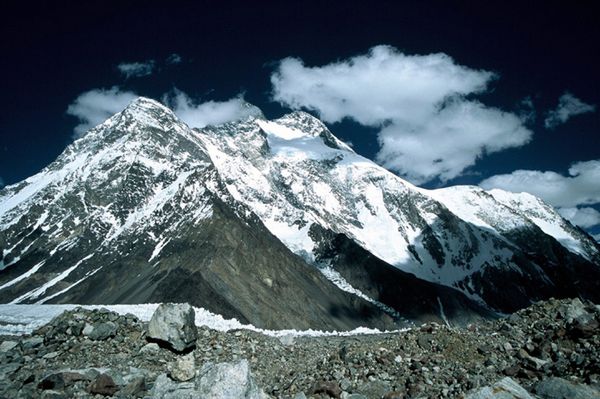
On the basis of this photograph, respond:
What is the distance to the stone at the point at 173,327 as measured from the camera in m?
21.2

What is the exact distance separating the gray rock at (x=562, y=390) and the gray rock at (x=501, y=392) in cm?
63

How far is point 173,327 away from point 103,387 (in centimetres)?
532

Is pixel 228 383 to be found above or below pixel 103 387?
below

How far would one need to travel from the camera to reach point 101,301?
458 ft

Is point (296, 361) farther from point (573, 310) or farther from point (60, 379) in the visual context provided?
point (573, 310)

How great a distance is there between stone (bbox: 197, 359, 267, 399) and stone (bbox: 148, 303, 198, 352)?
7.56 metres

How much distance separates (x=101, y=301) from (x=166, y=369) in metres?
134

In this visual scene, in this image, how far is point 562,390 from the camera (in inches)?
493

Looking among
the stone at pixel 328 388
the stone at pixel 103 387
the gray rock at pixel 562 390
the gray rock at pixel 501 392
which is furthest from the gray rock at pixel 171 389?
the gray rock at pixel 562 390

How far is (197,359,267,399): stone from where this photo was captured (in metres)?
13.5

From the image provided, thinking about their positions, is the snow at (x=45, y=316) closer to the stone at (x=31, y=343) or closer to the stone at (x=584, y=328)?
the stone at (x=31, y=343)

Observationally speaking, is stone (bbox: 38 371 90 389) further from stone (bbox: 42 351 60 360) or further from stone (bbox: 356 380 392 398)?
stone (bbox: 356 380 392 398)

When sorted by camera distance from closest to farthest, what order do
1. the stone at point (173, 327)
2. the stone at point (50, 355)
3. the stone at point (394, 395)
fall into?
the stone at point (394, 395) → the stone at point (50, 355) → the stone at point (173, 327)

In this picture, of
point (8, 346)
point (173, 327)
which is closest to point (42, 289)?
point (8, 346)
